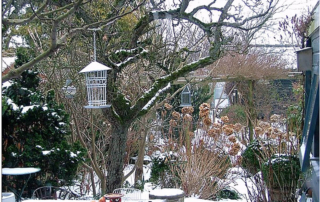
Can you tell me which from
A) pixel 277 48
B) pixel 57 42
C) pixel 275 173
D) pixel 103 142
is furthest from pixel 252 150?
pixel 57 42

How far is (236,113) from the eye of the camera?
4.94 metres

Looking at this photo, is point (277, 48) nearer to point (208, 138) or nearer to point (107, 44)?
point (208, 138)

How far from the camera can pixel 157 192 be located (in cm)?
230

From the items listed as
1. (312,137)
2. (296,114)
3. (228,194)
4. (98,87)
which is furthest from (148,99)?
(296,114)

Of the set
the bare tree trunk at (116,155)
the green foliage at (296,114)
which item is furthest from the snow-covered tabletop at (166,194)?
the green foliage at (296,114)

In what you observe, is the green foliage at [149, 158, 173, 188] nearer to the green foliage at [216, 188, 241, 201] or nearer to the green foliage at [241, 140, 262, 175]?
the green foliage at [216, 188, 241, 201]

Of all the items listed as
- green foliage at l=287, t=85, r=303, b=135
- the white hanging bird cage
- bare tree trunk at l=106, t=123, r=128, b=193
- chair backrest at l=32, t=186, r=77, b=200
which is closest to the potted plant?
green foliage at l=287, t=85, r=303, b=135

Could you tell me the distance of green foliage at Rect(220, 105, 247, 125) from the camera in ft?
15.9

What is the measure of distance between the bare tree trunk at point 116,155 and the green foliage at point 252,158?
1.26 m

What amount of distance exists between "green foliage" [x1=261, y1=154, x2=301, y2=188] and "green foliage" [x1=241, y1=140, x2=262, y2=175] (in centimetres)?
47

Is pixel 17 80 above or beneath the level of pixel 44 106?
above

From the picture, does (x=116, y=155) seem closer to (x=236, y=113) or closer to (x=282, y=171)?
(x=282, y=171)

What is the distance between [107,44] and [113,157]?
1.14 meters

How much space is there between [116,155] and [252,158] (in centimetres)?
139
